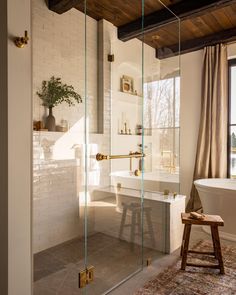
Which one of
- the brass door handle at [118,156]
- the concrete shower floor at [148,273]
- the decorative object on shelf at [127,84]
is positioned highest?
the decorative object on shelf at [127,84]

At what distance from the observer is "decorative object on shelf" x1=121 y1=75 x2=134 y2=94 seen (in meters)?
3.21

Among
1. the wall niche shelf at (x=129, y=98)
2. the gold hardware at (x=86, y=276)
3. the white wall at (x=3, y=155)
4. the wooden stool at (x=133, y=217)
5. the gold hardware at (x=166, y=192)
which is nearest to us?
the white wall at (x=3, y=155)

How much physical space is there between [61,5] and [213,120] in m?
2.65

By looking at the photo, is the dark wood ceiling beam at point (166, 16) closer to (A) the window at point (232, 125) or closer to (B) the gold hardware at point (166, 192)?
(A) the window at point (232, 125)

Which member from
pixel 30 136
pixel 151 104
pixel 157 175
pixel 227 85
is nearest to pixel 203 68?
pixel 227 85

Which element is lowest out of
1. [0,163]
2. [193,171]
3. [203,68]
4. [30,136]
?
[193,171]

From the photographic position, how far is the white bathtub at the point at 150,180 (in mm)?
2676

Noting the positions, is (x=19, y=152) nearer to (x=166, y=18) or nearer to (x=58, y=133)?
(x=58, y=133)

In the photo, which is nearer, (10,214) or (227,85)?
(10,214)

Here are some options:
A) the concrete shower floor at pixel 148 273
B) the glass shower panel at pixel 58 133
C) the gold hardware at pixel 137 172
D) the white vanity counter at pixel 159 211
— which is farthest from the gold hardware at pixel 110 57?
the concrete shower floor at pixel 148 273

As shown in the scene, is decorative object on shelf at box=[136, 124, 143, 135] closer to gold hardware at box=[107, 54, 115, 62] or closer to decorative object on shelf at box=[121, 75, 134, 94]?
decorative object on shelf at box=[121, 75, 134, 94]

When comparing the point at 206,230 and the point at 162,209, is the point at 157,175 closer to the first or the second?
the point at 162,209

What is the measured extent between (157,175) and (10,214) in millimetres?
2149

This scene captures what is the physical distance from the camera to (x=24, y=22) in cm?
140
